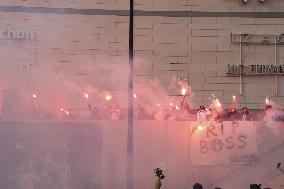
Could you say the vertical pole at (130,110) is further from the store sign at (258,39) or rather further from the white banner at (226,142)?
the store sign at (258,39)

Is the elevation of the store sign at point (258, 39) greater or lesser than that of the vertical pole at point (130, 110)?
greater

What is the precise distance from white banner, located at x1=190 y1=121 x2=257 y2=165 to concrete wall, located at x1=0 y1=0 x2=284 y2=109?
61.6 inches

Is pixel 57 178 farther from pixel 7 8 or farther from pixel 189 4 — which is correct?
pixel 189 4

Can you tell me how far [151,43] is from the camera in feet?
39.5

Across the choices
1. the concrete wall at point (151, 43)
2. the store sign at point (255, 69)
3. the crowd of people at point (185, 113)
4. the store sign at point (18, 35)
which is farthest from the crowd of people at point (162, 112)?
the store sign at point (18, 35)

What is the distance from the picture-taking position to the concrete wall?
11.8m

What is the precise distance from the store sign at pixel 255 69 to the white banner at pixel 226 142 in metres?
1.97

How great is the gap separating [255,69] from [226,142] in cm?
244

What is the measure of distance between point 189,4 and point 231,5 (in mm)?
955

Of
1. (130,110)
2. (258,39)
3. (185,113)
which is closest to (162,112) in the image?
(185,113)

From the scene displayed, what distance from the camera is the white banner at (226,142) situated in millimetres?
10250

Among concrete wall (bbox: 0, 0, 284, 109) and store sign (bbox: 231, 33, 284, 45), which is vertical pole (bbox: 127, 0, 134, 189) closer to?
concrete wall (bbox: 0, 0, 284, 109)

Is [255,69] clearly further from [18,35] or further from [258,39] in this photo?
[18,35]

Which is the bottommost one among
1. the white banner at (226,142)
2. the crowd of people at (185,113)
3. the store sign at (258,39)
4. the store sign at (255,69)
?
the white banner at (226,142)
